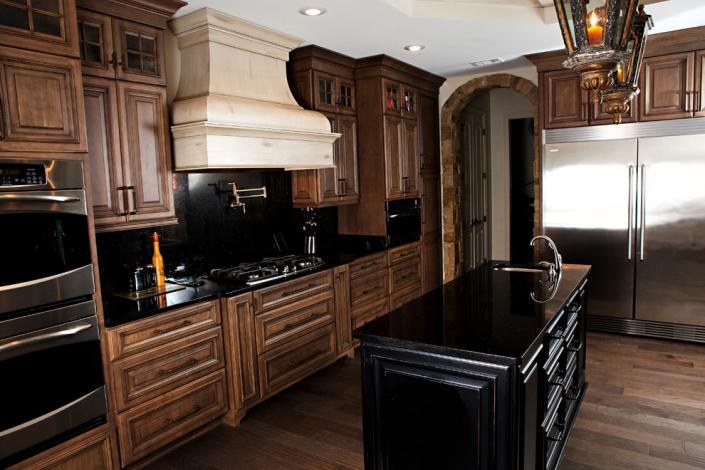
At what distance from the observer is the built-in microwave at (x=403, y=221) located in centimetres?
489

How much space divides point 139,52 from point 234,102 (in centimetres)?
60

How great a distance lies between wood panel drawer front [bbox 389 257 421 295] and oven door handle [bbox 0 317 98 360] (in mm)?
2897

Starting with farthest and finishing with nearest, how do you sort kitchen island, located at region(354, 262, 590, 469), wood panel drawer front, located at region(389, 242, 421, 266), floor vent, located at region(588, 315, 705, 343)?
wood panel drawer front, located at region(389, 242, 421, 266) < floor vent, located at region(588, 315, 705, 343) < kitchen island, located at region(354, 262, 590, 469)

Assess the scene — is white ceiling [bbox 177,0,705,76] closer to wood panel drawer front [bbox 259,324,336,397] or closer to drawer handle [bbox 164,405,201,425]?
wood panel drawer front [bbox 259,324,336,397]

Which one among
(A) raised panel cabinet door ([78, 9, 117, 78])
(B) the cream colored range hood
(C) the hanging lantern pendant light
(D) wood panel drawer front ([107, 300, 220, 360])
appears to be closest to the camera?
(C) the hanging lantern pendant light

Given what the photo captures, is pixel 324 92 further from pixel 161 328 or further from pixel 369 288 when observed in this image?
pixel 161 328

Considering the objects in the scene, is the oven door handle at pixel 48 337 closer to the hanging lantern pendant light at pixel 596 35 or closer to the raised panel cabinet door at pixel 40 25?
the raised panel cabinet door at pixel 40 25

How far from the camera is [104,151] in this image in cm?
279

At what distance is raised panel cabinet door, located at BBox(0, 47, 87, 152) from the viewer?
216 centimetres

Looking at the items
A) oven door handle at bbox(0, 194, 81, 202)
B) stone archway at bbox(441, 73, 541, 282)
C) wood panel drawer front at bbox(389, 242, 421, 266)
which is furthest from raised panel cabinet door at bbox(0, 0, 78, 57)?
stone archway at bbox(441, 73, 541, 282)

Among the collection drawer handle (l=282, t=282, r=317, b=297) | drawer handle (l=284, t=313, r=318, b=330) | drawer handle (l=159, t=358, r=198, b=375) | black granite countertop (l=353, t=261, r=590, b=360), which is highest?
black granite countertop (l=353, t=261, r=590, b=360)

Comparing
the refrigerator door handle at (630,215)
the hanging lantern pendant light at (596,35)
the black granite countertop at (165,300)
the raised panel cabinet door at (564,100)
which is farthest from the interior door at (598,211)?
the hanging lantern pendant light at (596,35)

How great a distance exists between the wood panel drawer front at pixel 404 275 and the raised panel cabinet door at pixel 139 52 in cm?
270

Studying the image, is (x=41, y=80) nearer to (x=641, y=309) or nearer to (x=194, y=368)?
(x=194, y=368)
